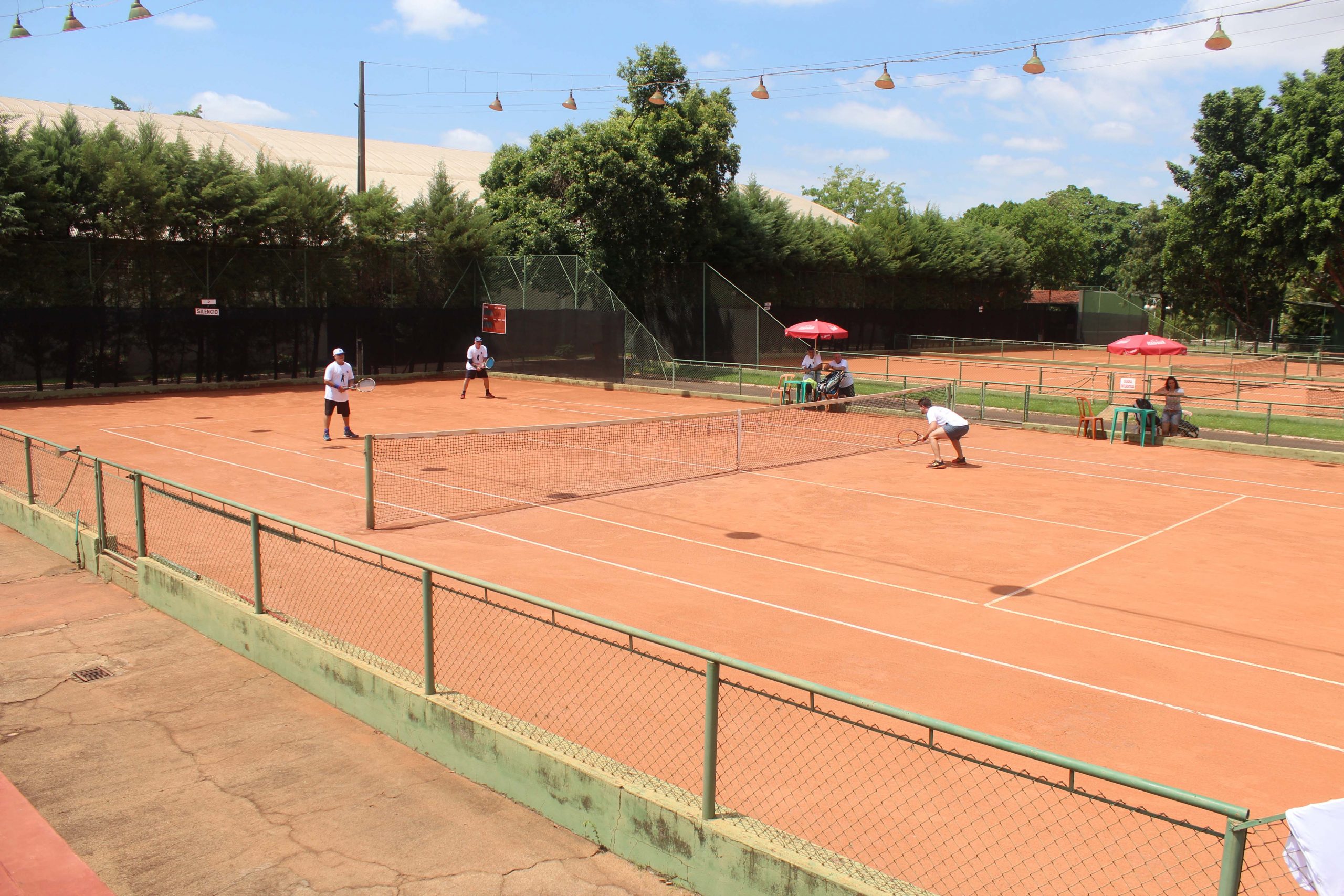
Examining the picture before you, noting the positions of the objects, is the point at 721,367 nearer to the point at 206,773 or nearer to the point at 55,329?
the point at 55,329

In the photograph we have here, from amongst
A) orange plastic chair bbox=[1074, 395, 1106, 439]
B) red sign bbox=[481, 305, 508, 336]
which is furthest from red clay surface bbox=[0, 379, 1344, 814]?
red sign bbox=[481, 305, 508, 336]

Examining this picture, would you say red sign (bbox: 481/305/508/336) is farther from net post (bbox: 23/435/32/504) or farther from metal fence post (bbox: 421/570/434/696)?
metal fence post (bbox: 421/570/434/696)

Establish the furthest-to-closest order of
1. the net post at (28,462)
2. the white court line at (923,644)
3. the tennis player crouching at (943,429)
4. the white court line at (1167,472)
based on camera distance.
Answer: the tennis player crouching at (943,429), the white court line at (1167,472), the net post at (28,462), the white court line at (923,644)

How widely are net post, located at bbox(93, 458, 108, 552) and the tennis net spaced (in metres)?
3.15

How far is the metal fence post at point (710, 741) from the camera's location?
17.2 ft

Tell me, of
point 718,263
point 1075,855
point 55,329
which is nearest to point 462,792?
point 1075,855

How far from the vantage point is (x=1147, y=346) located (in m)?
24.3

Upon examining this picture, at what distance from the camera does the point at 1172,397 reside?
926 inches

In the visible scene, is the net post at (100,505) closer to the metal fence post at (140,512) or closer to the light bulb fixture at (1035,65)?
the metal fence post at (140,512)

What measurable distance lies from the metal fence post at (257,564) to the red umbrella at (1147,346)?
2054cm

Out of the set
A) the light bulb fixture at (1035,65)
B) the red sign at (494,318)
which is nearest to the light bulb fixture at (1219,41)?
the light bulb fixture at (1035,65)

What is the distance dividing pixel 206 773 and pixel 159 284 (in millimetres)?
30344

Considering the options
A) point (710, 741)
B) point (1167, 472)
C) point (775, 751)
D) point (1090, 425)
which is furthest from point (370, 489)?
point (1090, 425)

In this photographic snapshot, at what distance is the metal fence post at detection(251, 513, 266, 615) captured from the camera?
8.91m
